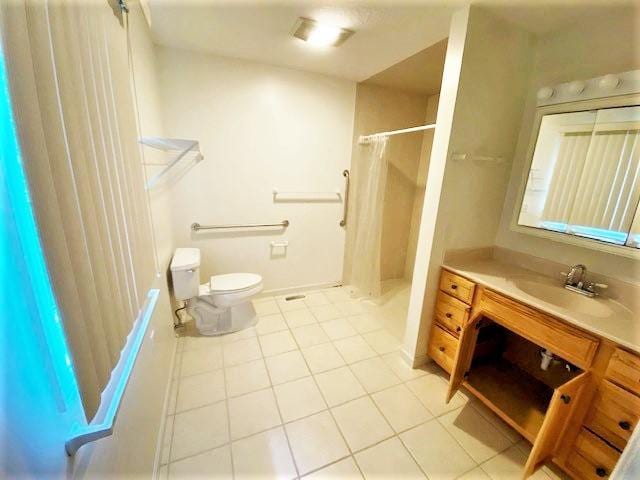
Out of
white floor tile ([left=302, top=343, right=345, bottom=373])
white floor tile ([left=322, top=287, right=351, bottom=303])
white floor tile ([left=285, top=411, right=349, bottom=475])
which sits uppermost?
white floor tile ([left=322, top=287, right=351, bottom=303])

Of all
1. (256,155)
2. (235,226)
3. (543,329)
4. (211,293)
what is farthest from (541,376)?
(256,155)

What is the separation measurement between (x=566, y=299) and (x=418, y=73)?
213 centimetres

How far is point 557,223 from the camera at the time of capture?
1.63 meters

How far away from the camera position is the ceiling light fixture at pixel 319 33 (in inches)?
66.7

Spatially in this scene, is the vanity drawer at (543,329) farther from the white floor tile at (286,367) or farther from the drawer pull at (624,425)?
the white floor tile at (286,367)

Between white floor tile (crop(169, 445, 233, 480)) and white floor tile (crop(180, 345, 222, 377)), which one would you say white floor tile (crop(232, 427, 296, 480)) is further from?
white floor tile (crop(180, 345, 222, 377))

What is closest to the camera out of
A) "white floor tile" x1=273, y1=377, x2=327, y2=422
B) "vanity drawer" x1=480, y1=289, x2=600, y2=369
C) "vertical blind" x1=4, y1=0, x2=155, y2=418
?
"vertical blind" x1=4, y1=0, x2=155, y2=418

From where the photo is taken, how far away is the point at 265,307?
2.74 m

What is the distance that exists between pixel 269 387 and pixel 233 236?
1479 mm

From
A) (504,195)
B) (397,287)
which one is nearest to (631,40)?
(504,195)

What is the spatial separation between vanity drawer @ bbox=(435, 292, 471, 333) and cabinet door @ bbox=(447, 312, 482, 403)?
12 centimetres

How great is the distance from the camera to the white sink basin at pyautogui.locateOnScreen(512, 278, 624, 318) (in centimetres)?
131

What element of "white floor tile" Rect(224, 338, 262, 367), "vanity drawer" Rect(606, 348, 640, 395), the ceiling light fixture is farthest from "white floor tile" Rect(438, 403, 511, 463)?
the ceiling light fixture

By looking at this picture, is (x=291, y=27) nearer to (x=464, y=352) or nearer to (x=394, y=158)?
(x=394, y=158)
